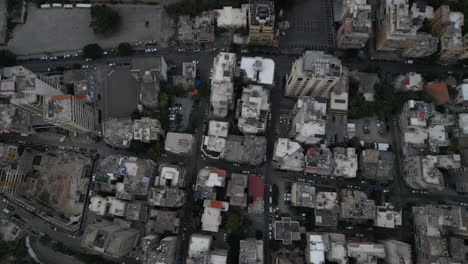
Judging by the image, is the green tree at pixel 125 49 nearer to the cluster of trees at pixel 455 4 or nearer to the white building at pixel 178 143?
the white building at pixel 178 143

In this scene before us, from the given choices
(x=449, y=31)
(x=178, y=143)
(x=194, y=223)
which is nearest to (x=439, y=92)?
(x=449, y=31)

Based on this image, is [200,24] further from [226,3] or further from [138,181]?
[138,181]

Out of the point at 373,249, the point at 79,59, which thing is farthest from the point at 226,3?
the point at 373,249

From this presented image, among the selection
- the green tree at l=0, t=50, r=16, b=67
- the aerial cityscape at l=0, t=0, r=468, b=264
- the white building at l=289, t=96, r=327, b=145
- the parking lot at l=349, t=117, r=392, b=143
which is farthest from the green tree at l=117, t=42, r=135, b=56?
the parking lot at l=349, t=117, r=392, b=143

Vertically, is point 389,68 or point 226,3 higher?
point 226,3

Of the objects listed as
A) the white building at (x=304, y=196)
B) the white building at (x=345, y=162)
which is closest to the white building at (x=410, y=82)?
the white building at (x=345, y=162)

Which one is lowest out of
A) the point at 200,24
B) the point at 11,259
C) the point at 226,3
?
the point at 11,259
